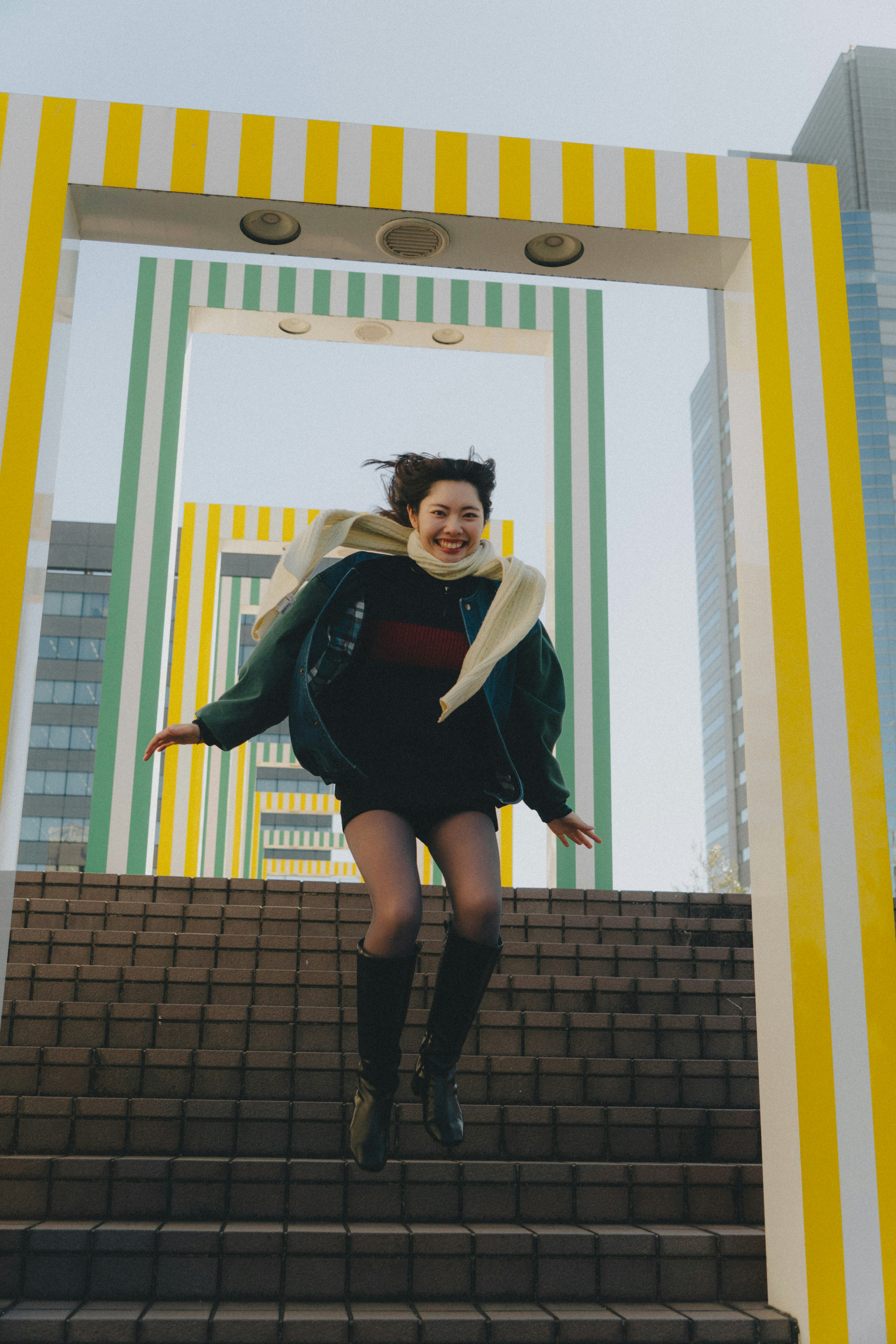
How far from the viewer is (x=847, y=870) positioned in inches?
109

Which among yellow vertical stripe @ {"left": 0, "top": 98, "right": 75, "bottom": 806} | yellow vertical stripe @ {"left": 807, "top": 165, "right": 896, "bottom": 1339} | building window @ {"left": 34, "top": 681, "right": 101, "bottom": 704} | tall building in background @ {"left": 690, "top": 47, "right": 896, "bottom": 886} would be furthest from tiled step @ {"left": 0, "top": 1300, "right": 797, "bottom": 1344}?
tall building in background @ {"left": 690, "top": 47, "right": 896, "bottom": 886}

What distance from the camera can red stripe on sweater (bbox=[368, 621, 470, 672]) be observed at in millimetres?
2693

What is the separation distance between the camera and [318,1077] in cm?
317

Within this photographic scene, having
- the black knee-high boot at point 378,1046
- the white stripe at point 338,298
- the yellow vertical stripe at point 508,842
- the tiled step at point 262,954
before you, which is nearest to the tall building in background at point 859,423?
the yellow vertical stripe at point 508,842

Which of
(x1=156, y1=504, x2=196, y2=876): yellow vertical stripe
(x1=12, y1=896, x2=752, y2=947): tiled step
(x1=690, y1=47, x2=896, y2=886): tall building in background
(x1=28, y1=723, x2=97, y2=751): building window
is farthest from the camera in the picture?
(x1=690, y1=47, x2=896, y2=886): tall building in background

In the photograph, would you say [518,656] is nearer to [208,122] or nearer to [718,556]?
[208,122]

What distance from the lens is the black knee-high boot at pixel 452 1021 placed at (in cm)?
251

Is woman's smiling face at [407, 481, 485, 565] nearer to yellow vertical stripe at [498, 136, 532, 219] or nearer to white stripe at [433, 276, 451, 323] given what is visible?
yellow vertical stripe at [498, 136, 532, 219]

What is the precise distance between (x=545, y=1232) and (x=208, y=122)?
3.10 meters

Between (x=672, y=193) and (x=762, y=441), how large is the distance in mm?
795

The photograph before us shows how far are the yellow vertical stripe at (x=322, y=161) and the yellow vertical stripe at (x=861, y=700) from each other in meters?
1.40

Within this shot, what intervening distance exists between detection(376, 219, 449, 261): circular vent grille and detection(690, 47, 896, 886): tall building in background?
64.4 metres

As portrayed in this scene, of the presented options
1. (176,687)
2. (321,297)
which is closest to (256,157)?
(321,297)

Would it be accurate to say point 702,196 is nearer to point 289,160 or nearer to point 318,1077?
point 289,160
